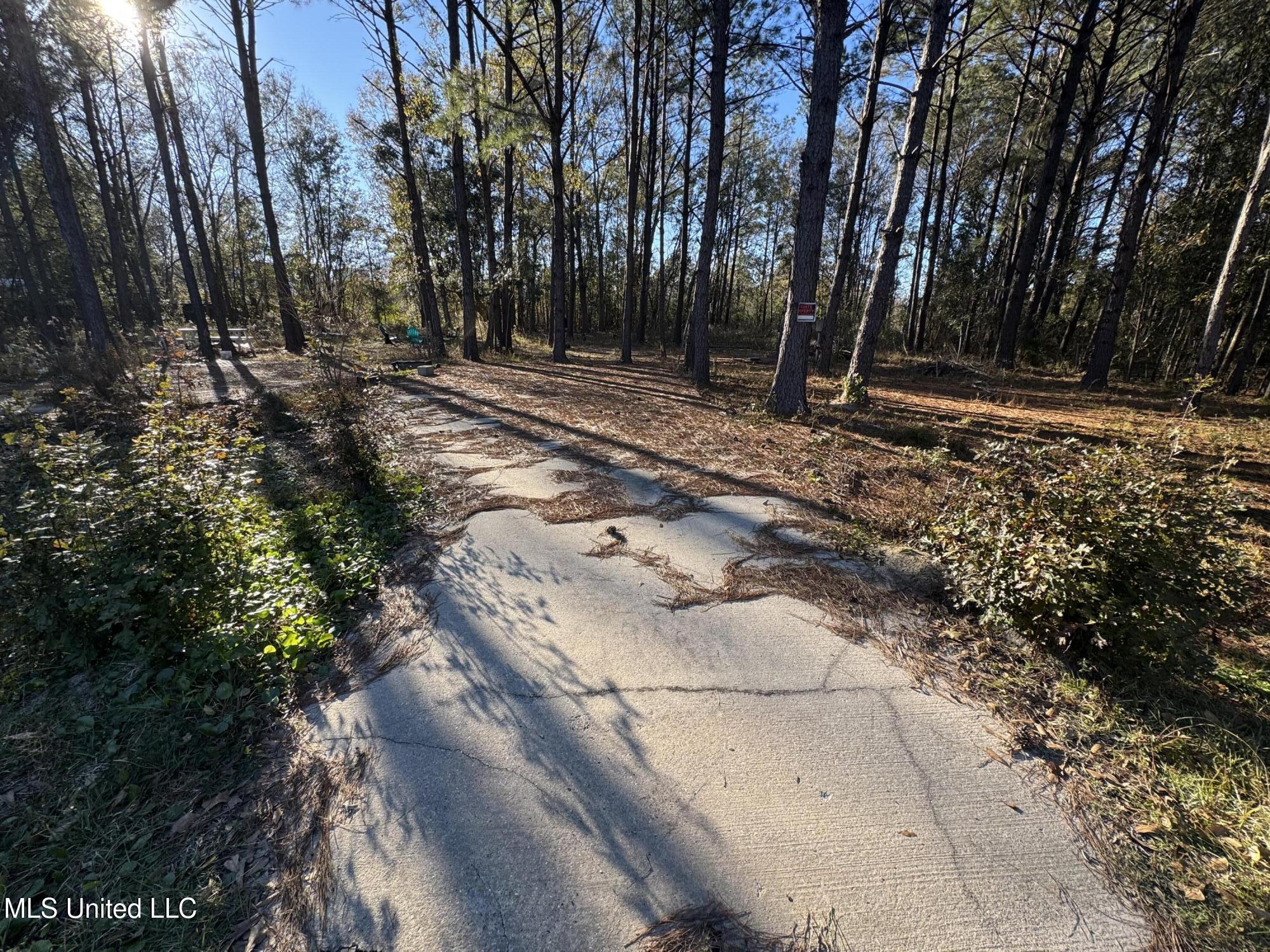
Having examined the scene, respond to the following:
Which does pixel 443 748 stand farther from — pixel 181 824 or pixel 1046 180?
pixel 1046 180

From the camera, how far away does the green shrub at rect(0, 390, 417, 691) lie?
91.6 inches

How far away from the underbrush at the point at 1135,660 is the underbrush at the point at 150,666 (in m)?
2.91

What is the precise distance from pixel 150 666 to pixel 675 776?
256 centimetres

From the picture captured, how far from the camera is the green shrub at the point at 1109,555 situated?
2121 mm

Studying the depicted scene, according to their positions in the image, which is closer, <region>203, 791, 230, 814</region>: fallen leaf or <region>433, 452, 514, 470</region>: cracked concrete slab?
<region>203, 791, 230, 814</region>: fallen leaf

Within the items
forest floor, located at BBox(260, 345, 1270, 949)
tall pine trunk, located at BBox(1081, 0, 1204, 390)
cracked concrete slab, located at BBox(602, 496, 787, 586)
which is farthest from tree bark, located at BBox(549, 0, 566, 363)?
tall pine trunk, located at BBox(1081, 0, 1204, 390)

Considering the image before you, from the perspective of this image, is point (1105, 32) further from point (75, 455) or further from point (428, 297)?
point (75, 455)

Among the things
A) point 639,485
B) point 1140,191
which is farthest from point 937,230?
point 639,485

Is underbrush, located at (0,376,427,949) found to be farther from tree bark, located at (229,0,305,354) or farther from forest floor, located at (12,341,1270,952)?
tree bark, located at (229,0,305,354)

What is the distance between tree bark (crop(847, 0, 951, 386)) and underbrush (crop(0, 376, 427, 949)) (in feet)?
26.9

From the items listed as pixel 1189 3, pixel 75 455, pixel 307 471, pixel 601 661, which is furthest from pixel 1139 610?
pixel 1189 3

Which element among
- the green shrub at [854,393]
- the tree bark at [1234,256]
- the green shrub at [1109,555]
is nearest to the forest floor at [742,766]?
the green shrub at [1109,555]

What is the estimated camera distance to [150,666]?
91.4 inches

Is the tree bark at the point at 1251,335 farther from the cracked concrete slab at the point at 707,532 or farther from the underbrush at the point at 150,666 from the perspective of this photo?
the underbrush at the point at 150,666
